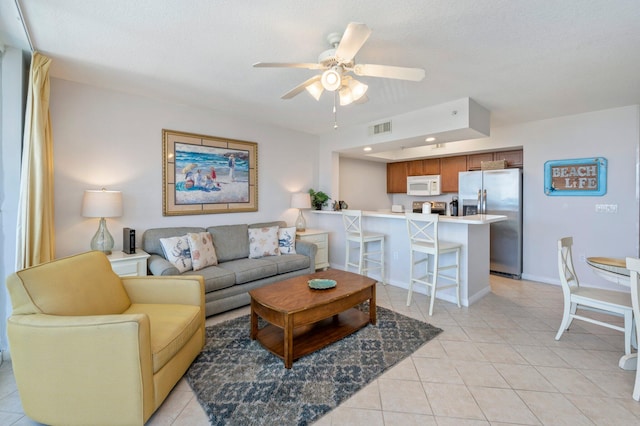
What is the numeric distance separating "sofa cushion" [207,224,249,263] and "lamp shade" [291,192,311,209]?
1.04 meters

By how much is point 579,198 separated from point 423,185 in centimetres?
246

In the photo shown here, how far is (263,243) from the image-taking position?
13.1 feet

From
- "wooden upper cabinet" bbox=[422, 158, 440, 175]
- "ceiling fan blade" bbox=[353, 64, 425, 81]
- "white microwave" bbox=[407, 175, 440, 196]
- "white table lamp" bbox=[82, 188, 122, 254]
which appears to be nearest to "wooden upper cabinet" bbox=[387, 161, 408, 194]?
"white microwave" bbox=[407, 175, 440, 196]

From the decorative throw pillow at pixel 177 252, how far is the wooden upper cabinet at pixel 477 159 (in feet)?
16.3

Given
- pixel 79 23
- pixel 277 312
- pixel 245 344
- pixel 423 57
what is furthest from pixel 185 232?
pixel 423 57

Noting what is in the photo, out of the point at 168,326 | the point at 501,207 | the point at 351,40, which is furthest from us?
the point at 501,207

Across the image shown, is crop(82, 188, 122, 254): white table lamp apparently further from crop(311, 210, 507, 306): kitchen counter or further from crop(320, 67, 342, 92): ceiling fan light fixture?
crop(311, 210, 507, 306): kitchen counter

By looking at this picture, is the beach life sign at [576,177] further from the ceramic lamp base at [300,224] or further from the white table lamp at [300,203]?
the ceramic lamp base at [300,224]

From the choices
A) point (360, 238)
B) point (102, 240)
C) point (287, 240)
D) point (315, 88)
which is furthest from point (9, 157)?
point (360, 238)

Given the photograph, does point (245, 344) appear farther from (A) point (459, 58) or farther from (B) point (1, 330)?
(A) point (459, 58)

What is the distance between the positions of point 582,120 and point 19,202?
6327 millimetres

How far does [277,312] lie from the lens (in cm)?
226

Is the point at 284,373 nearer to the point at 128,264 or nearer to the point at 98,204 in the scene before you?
the point at 128,264

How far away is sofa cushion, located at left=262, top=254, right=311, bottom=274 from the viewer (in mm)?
3694
